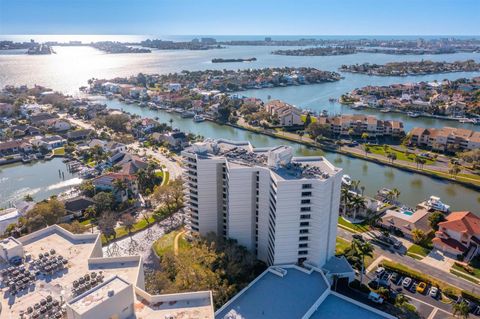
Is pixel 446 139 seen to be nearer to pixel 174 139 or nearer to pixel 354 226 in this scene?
pixel 354 226

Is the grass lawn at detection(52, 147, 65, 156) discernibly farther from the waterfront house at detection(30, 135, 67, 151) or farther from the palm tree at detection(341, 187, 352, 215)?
the palm tree at detection(341, 187, 352, 215)

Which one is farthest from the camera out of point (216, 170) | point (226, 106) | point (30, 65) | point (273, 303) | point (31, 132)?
point (30, 65)

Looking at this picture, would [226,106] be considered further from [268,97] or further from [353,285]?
[353,285]

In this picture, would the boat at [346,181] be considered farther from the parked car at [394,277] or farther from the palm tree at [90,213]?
the palm tree at [90,213]

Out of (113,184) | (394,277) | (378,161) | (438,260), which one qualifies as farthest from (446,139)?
(113,184)

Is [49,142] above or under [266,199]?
under

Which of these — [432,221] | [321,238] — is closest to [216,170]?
[321,238]
